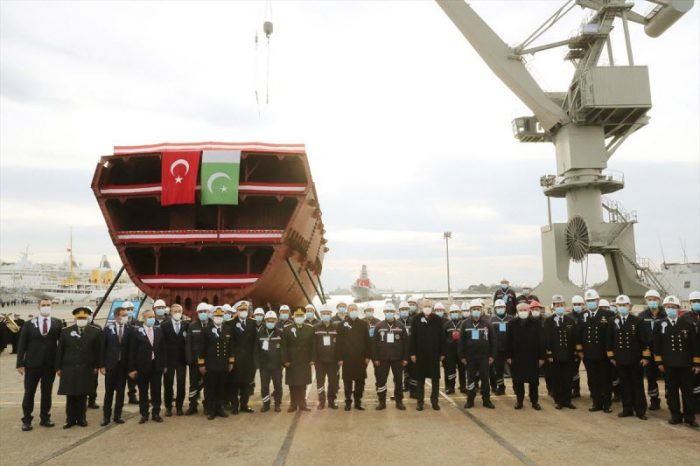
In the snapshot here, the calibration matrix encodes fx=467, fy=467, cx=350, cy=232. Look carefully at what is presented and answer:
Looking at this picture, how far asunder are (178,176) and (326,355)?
43.8 ft

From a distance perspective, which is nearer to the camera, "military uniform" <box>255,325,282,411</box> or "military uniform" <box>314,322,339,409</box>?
"military uniform" <box>255,325,282,411</box>

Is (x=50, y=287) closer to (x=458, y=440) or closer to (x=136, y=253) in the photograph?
(x=136, y=253)

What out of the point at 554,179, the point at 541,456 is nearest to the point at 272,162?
the point at 541,456

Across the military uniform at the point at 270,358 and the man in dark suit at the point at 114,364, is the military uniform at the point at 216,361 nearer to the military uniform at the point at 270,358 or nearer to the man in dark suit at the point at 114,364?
the military uniform at the point at 270,358

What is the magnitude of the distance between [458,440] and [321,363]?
3.56 m

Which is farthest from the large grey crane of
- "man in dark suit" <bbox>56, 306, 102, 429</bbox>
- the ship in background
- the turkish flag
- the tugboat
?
the ship in background

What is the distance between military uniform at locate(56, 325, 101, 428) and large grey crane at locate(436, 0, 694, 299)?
3170cm

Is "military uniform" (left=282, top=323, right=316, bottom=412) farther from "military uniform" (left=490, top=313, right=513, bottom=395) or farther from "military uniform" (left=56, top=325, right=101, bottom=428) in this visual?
"military uniform" (left=490, top=313, right=513, bottom=395)

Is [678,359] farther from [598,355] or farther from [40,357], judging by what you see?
[40,357]

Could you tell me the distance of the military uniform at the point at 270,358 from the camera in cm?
937

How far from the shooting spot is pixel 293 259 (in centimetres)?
2272

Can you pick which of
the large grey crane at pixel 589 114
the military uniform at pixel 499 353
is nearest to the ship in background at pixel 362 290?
the large grey crane at pixel 589 114

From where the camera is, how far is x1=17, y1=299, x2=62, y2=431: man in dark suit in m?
8.21

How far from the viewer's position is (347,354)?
9695 mm
